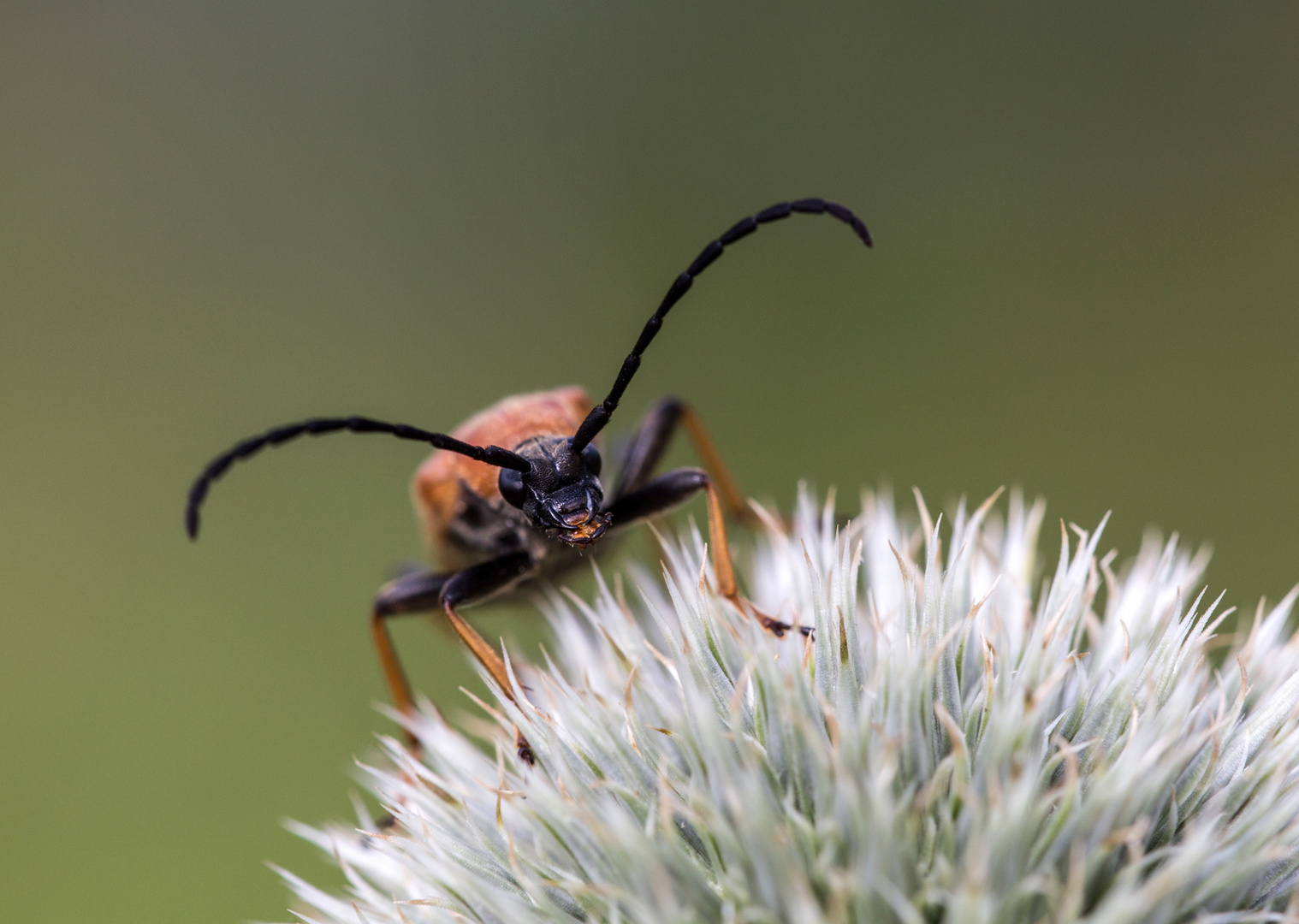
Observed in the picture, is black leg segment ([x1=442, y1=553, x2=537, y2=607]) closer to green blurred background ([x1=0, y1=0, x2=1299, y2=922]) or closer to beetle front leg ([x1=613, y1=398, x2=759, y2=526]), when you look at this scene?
beetle front leg ([x1=613, y1=398, x2=759, y2=526])

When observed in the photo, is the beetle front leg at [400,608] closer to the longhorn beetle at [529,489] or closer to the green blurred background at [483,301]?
Answer: the longhorn beetle at [529,489]

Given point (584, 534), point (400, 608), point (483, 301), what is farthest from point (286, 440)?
point (483, 301)

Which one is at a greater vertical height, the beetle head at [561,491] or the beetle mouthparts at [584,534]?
the beetle head at [561,491]

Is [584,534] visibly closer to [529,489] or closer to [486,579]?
[529,489]

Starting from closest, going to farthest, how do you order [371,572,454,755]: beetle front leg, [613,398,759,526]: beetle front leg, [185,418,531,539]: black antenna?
[185,418,531,539]: black antenna → [371,572,454,755]: beetle front leg → [613,398,759,526]: beetle front leg

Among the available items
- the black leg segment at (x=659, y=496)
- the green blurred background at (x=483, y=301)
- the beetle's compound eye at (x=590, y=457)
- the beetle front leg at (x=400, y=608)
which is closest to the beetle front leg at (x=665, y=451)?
the black leg segment at (x=659, y=496)

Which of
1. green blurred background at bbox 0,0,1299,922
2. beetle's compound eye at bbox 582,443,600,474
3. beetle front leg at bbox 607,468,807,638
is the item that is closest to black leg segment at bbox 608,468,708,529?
beetle front leg at bbox 607,468,807,638
